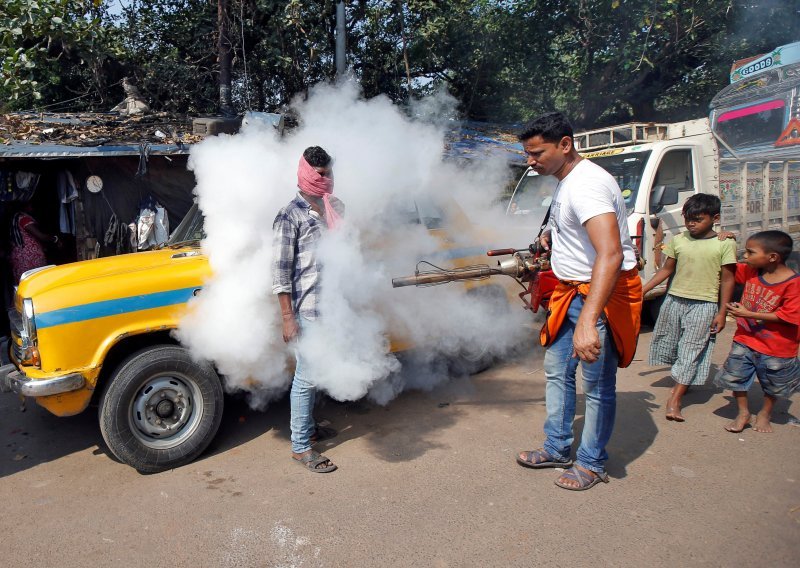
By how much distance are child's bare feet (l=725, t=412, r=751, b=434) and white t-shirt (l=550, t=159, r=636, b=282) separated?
76.3 inches

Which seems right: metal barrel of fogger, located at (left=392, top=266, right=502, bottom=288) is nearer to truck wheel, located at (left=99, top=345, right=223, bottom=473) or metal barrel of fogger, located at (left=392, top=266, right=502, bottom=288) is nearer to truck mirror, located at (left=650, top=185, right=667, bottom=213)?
truck wheel, located at (left=99, top=345, right=223, bottom=473)

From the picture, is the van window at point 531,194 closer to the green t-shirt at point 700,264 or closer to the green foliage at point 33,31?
the green t-shirt at point 700,264

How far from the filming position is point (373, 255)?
428 centimetres

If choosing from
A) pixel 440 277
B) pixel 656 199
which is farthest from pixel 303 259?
pixel 656 199

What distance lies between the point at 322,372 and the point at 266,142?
1.74m

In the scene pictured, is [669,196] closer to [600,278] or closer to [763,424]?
[763,424]

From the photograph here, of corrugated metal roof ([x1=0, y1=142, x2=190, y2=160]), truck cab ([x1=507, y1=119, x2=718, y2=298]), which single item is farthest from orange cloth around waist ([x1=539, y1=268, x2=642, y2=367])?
corrugated metal roof ([x1=0, y1=142, x2=190, y2=160])

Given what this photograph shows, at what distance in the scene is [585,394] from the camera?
130 inches

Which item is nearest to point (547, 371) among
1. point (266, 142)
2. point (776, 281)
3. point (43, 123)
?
point (776, 281)

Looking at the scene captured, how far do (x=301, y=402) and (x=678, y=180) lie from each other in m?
6.02

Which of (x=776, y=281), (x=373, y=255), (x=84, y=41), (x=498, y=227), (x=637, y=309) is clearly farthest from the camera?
(x=84, y=41)

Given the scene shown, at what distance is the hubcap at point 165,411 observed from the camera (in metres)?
3.70

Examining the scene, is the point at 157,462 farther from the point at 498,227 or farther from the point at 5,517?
the point at 498,227

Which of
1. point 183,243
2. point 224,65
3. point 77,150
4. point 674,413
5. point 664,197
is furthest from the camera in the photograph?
point 224,65
